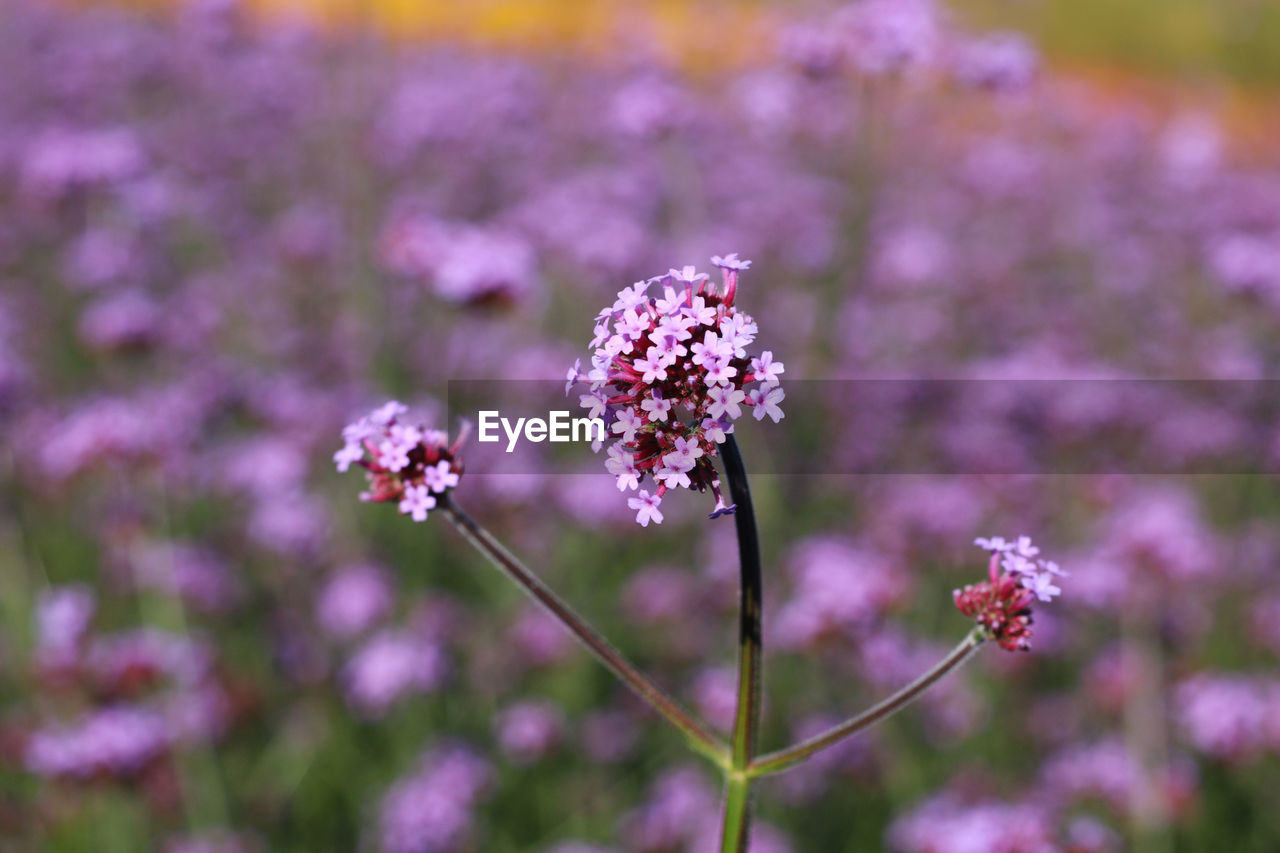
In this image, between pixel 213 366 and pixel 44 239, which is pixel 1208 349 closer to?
pixel 213 366

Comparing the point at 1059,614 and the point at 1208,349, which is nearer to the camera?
the point at 1059,614

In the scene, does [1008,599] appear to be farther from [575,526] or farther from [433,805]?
[575,526]

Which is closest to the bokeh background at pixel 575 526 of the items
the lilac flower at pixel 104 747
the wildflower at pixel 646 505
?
the lilac flower at pixel 104 747

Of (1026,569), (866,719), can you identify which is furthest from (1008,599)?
(866,719)

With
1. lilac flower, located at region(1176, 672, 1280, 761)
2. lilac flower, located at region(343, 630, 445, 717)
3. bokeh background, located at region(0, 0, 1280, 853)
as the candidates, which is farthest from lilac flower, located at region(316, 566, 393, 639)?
lilac flower, located at region(1176, 672, 1280, 761)

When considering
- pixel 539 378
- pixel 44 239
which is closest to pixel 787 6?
pixel 44 239

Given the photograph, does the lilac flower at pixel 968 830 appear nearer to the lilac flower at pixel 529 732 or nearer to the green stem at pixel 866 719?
the green stem at pixel 866 719
